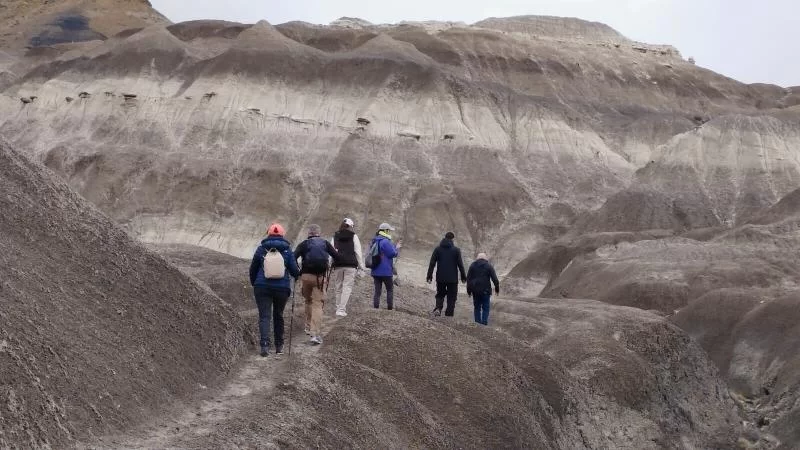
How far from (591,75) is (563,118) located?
1301cm

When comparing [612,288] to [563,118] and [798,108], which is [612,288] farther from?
[798,108]

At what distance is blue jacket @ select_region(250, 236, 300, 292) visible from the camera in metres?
15.9

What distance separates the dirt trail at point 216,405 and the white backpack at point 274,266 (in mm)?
1302

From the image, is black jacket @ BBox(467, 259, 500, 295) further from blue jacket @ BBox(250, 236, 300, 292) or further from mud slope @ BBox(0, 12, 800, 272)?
mud slope @ BBox(0, 12, 800, 272)

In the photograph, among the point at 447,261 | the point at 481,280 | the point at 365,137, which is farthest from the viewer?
the point at 365,137

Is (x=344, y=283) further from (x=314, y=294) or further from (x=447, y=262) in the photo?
(x=447, y=262)

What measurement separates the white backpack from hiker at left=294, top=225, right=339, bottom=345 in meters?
1.53

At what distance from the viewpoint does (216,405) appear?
13.2 metres

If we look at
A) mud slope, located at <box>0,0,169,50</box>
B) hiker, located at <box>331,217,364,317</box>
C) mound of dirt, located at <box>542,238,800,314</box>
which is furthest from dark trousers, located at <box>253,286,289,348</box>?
mud slope, located at <box>0,0,169,50</box>

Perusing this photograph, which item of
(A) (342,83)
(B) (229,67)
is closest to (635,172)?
(A) (342,83)

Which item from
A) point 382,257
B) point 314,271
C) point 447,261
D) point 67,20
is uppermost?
point 67,20

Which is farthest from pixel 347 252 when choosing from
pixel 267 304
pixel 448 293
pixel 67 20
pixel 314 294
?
pixel 67 20

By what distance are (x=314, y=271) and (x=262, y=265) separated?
1691 mm

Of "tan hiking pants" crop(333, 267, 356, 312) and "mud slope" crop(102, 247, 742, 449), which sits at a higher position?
"tan hiking pants" crop(333, 267, 356, 312)
